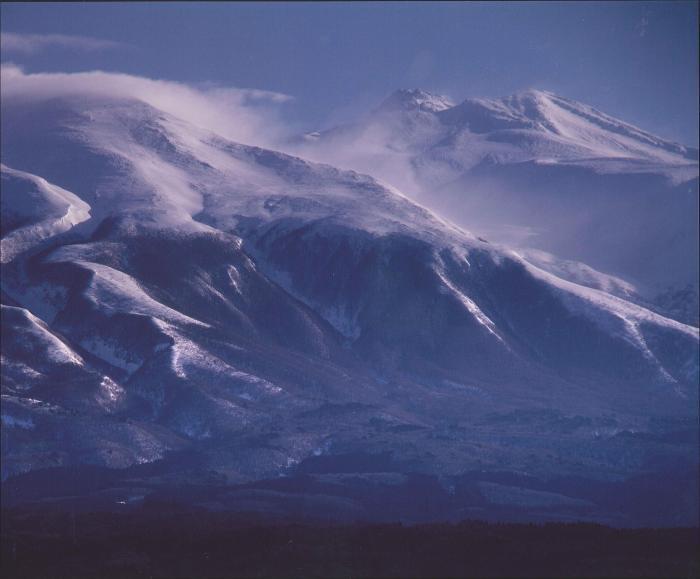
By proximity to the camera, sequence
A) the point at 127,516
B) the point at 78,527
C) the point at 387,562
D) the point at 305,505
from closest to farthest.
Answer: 1. the point at 387,562
2. the point at 78,527
3. the point at 127,516
4. the point at 305,505

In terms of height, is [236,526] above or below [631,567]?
below

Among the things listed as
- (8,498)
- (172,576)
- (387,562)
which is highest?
(387,562)

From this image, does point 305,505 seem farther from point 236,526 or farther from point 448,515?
point 236,526

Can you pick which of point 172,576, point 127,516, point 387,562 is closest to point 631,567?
point 387,562

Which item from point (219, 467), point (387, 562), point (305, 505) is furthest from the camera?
point (219, 467)

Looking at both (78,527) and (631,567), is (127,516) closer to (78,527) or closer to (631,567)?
(78,527)

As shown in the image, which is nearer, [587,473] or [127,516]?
[127,516]
